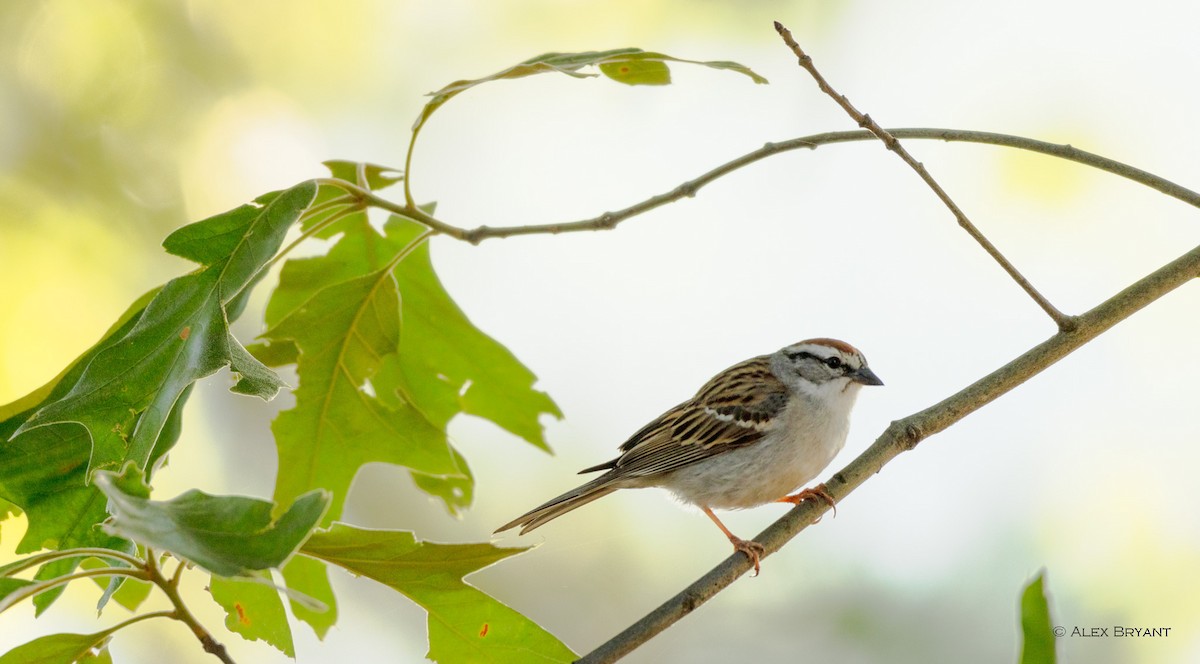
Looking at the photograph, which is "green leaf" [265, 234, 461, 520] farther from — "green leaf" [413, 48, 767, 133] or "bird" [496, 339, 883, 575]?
"bird" [496, 339, 883, 575]

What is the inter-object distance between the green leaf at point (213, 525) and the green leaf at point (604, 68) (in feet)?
3.75

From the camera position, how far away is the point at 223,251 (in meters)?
2.12

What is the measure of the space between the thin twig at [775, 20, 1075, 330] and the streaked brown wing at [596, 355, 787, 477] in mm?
1728

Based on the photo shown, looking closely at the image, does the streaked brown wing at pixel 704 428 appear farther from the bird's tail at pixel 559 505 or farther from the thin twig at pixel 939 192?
the thin twig at pixel 939 192

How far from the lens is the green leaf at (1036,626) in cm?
124

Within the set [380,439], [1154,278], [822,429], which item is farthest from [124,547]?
[822,429]

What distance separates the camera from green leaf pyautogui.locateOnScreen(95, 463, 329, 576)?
143 cm

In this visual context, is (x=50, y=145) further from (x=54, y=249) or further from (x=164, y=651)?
(x=164, y=651)

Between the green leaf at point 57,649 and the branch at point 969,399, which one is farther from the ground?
the branch at point 969,399

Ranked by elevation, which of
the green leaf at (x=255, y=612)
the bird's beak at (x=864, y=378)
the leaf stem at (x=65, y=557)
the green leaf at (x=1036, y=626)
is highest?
the bird's beak at (x=864, y=378)

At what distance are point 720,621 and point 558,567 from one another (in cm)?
86

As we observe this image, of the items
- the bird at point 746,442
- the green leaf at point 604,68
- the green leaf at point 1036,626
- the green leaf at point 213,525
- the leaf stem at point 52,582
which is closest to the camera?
the green leaf at point 1036,626

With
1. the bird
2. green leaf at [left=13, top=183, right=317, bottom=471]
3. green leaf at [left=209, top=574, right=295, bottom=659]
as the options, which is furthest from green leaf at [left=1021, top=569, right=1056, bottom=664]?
the bird
